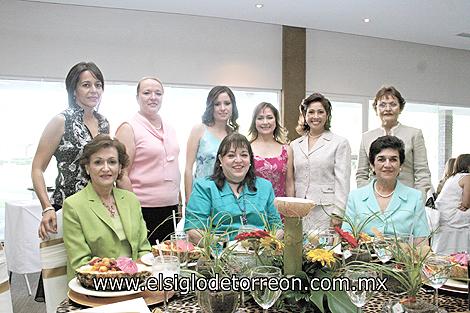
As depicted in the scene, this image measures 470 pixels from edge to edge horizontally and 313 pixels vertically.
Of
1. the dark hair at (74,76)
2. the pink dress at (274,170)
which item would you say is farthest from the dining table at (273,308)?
the pink dress at (274,170)

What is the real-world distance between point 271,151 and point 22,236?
2283 mm

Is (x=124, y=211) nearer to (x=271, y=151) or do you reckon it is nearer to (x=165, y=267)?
(x=165, y=267)

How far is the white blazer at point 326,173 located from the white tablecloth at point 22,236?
7.71ft

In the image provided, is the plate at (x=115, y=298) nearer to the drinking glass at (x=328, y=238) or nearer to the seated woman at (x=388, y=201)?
the drinking glass at (x=328, y=238)

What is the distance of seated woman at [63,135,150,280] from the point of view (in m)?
1.82

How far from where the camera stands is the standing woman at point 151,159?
2762 millimetres

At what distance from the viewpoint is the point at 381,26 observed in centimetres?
585

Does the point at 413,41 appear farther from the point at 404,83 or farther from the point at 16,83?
the point at 16,83

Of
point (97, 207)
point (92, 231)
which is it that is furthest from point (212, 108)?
point (92, 231)

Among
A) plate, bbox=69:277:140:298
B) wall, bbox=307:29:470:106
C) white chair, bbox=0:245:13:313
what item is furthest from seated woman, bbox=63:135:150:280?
wall, bbox=307:29:470:106

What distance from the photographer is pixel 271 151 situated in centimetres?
302

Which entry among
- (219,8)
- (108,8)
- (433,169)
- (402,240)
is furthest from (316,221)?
(433,169)

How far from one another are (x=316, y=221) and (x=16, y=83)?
4039 mm

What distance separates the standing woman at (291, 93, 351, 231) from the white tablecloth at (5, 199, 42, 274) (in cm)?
231
